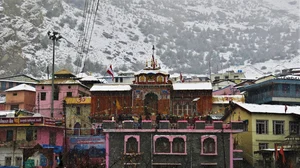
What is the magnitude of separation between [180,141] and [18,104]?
31.2 meters

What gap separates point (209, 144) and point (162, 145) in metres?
3.73

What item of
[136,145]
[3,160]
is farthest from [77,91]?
[136,145]

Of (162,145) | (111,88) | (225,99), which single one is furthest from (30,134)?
(225,99)

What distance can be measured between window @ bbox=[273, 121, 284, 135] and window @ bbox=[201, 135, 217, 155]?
7781 millimetres

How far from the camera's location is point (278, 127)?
49781 mm

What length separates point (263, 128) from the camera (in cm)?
4944

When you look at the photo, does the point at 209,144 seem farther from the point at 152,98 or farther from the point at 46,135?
the point at 46,135

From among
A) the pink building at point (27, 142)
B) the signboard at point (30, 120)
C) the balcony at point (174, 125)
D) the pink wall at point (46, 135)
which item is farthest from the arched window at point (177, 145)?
the pink wall at point (46, 135)

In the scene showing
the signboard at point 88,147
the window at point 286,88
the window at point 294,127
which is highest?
the window at point 286,88

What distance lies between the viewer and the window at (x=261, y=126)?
49250 millimetres

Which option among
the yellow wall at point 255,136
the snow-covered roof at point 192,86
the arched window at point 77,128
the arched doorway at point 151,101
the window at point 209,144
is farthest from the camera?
the arched window at point 77,128

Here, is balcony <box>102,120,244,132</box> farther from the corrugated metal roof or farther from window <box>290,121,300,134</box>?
the corrugated metal roof

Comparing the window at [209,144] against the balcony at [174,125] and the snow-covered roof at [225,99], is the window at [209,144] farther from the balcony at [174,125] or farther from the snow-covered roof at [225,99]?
the snow-covered roof at [225,99]

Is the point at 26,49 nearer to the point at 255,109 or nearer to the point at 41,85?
the point at 41,85
